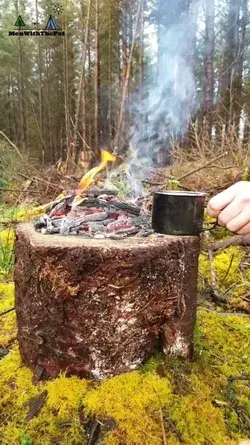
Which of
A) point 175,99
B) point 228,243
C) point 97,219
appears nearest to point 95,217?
point 97,219

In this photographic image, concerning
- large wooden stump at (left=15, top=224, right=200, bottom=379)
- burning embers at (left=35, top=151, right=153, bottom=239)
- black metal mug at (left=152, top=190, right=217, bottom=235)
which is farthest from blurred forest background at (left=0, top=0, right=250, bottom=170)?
large wooden stump at (left=15, top=224, right=200, bottom=379)

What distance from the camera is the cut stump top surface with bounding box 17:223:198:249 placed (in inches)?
57.4

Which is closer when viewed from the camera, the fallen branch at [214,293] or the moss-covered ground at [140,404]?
the moss-covered ground at [140,404]

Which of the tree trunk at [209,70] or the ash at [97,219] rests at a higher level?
the tree trunk at [209,70]

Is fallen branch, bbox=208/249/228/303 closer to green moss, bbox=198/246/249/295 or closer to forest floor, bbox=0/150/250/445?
green moss, bbox=198/246/249/295

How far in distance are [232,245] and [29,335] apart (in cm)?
254

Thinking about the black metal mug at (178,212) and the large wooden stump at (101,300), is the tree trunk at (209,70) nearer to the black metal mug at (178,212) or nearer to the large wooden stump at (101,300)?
the black metal mug at (178,212)

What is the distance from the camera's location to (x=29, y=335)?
5.43 ft

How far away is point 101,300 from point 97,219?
53cm

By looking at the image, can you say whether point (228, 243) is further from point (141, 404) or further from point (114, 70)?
point (114, 70)

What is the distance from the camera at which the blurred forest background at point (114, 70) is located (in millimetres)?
9422

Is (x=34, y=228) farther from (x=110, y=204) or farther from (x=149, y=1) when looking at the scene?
(x=149, y=1)

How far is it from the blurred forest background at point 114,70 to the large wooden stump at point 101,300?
5.05m

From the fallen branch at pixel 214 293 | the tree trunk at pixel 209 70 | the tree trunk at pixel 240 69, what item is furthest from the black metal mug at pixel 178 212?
the tree trunk at pixel 240 69
